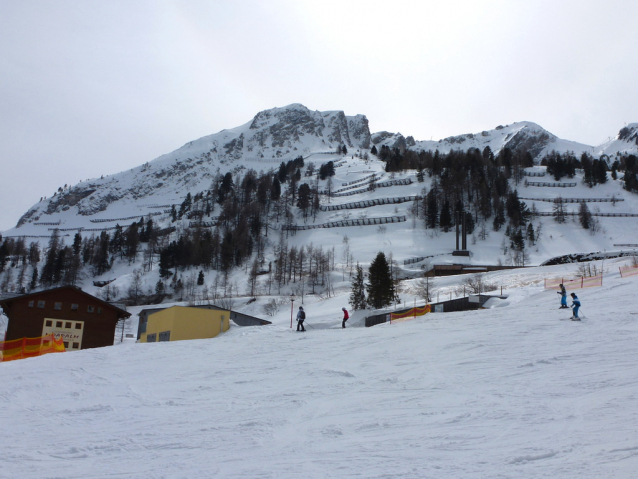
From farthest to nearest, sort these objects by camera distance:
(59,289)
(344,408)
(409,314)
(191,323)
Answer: (59,289), (191,323), (409,314), (344,408)

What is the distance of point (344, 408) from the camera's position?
8.89 meters

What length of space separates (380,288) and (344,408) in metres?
32.5

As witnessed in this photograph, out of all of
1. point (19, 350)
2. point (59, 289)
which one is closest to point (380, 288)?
point (59, 289)

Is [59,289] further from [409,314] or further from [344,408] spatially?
[344,408]

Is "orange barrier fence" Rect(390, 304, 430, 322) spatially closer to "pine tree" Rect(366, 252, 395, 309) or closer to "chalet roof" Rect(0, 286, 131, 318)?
"pine tree" Rect(366, 252, 395, 309)

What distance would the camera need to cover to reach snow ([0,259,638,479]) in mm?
6109

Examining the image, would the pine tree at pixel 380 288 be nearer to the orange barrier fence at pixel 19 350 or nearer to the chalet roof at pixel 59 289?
the chalet roof at pixel 59 289

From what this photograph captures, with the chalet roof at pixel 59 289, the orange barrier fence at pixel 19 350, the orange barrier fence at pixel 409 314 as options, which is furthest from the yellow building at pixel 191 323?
the chalet roof at pixel 59 289

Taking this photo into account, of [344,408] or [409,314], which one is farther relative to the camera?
[409,314]

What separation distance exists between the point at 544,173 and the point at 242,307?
83.5 m

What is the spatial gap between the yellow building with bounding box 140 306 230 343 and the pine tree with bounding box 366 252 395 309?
16588 millimetres

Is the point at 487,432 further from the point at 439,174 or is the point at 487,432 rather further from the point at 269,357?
the point at 439,174

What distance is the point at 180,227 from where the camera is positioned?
105875 millimetres

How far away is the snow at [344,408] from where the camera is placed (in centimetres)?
611
